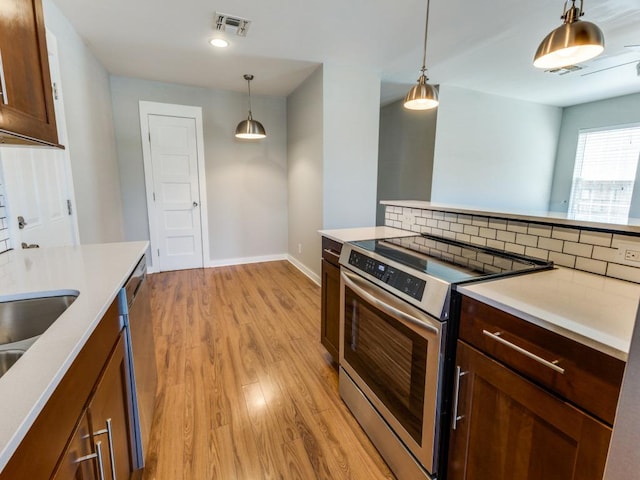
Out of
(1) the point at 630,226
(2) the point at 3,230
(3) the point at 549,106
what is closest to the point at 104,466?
(2) the point at 3,230

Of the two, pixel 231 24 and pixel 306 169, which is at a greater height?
pixel 231 24

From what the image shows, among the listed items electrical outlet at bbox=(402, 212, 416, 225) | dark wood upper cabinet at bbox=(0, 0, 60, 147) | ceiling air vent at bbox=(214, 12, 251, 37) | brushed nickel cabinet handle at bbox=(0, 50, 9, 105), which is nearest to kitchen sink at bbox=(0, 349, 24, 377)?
dark wood upper cabinet at bbox=(0, 0, 60, 147)

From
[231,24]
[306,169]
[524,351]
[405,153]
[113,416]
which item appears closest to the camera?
[524,351]

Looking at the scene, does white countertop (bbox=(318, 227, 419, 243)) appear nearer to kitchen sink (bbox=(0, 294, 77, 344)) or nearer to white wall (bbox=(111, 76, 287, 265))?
kitchen sink (bbox=(0, 294, 77, 344))

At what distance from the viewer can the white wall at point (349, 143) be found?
3.38m

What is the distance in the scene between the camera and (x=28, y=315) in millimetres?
1042

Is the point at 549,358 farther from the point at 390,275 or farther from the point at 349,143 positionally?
the point at 349,143

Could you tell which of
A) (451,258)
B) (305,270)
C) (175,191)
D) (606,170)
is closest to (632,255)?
(451,258)

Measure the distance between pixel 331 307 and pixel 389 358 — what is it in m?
0.71

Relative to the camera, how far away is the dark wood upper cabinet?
1.02 m

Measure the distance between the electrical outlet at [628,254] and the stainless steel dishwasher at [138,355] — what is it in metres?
1.82

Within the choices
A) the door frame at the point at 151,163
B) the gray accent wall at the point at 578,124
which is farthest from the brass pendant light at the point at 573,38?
the gray accent wall at the point at 578,124

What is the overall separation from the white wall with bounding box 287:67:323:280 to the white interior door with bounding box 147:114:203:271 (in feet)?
4.37

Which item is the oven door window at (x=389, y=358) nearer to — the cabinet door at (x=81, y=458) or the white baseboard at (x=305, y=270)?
the cabinet door at (x=81, y=458)
